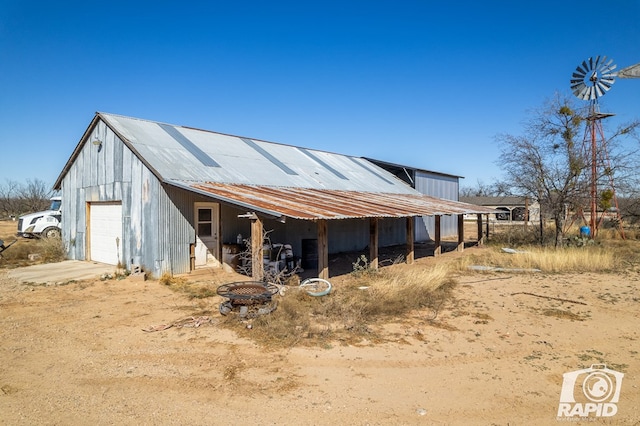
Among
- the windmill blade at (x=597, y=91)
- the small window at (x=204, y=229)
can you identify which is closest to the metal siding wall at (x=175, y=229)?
the small window at (x=204, y=229)

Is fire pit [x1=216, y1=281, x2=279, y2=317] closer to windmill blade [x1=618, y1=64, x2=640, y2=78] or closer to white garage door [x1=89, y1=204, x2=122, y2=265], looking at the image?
windmill blade [x1=618, y1=64, x2=640, y2=78]

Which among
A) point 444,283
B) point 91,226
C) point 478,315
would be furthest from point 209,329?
point 91,226

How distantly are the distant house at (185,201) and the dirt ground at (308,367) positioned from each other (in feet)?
10.9

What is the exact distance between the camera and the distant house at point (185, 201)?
11461 mm

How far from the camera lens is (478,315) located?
798 centimetres

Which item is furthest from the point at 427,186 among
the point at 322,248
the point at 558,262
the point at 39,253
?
the point at 39,253

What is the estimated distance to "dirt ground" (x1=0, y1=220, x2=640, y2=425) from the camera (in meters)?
4.20

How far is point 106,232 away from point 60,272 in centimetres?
198

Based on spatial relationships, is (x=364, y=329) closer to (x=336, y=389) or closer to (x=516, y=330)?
(x=336, y=389)

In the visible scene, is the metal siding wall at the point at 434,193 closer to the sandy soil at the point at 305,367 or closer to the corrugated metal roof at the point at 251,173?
the corrugated metal roof at the point at 251,173

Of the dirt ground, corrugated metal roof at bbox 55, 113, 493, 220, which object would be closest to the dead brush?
corrugated metal roof at bbox 55, 113, 493, 220

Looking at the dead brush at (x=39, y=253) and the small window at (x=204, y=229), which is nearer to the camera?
the small window at (x=204, y=229)

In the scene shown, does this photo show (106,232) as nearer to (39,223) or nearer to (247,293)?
(247,293)

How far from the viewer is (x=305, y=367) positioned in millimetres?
5375
